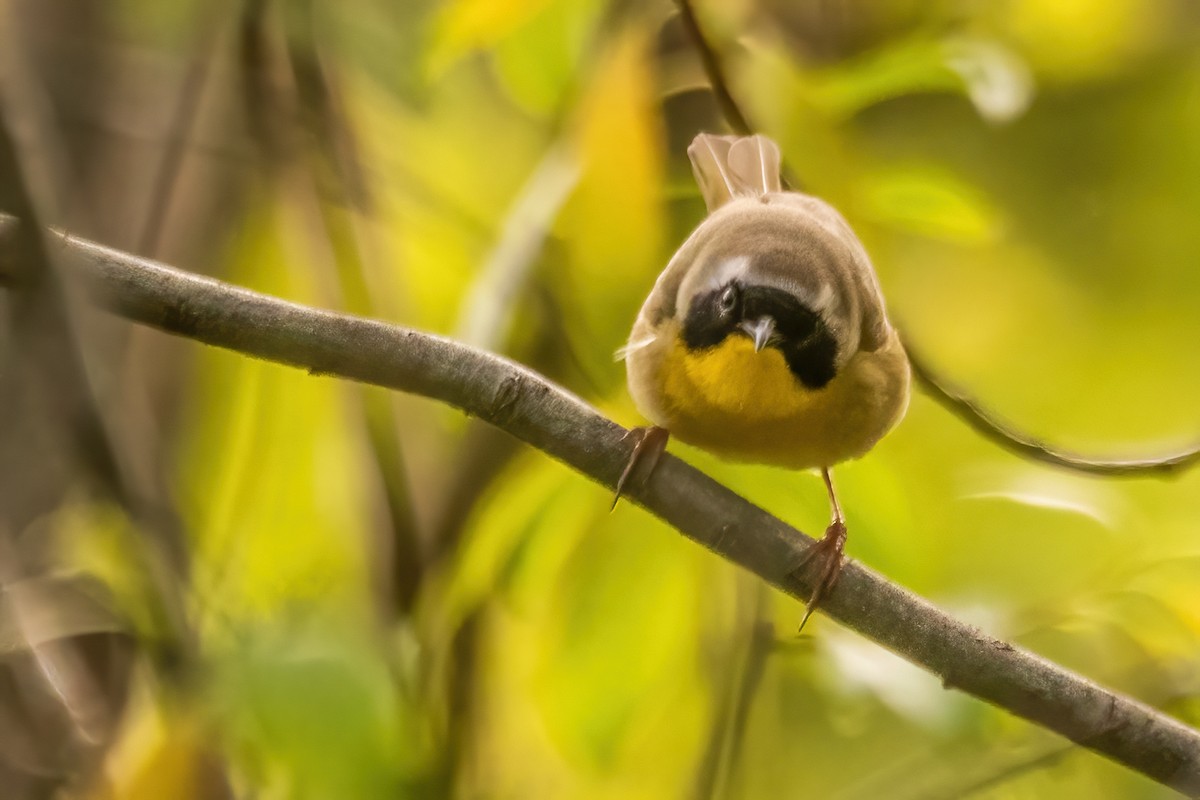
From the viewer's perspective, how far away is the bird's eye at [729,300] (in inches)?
35.2

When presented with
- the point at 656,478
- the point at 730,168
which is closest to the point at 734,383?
the point at 656,478

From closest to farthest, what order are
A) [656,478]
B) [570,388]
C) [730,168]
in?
[656,478]
[570,388]
[730,168]

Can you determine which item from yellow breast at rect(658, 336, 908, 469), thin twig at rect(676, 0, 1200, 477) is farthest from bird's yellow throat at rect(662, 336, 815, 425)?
thin twig at rect(676, 0, 1200, 477)

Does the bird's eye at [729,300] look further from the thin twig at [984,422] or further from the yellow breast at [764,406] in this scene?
the thin twig at [984,422]

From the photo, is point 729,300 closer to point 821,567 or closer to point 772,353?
point 772,353

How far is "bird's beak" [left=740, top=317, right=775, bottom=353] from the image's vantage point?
85 cm

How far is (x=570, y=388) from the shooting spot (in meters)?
1.04

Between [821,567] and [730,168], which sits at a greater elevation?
[730,168]

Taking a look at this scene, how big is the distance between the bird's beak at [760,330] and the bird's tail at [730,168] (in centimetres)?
31

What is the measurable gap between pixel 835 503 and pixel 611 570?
0.22 meters

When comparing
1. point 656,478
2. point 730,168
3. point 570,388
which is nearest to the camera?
point 656,478

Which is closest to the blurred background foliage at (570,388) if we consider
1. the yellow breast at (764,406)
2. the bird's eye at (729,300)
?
the yellow breast at (764,406)

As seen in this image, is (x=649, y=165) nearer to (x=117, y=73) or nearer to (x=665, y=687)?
(x=665, y=687)

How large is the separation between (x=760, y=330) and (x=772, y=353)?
0.05m
